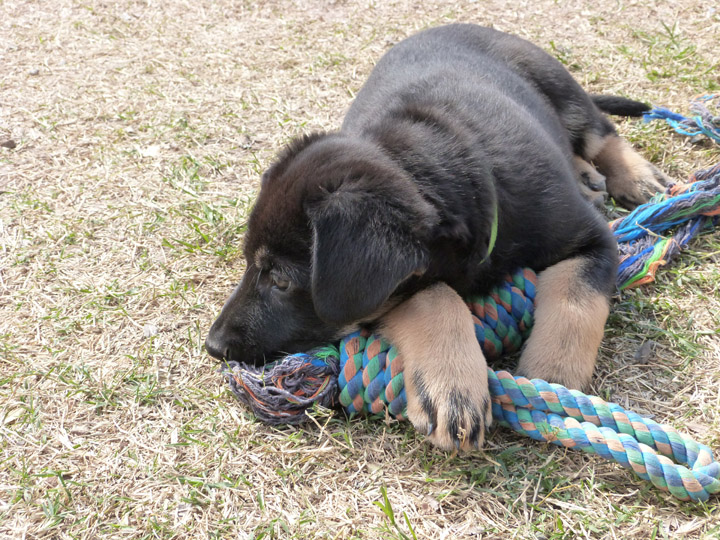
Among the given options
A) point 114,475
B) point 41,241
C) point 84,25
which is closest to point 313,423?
point 114,475

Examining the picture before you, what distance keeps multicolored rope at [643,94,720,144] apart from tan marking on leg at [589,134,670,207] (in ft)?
1.43

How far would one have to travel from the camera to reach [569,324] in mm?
2578

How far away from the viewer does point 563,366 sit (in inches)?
99.2

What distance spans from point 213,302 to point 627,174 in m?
2.46

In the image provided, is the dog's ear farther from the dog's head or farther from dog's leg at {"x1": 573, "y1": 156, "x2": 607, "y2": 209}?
dog's leg at {"x1": 573, "y1": 156, "x2": 607, "y2": 209}

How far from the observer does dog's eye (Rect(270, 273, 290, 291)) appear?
267 centimetres

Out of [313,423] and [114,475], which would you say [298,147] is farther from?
[114,475]

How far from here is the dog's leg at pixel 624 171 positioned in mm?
3771

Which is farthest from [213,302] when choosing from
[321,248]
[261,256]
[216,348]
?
[321,248]

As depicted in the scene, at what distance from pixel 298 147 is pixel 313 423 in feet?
3.84

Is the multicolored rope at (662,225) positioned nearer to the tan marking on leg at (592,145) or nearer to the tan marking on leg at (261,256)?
the tan marking on leg at (592,145)

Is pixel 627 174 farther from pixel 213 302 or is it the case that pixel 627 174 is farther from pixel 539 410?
pixel 213 302

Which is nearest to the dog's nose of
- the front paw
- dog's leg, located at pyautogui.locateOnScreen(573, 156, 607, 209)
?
the front paw

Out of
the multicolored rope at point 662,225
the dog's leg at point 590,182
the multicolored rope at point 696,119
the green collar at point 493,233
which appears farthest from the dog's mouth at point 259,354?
the multicolored rope at point 696,119
